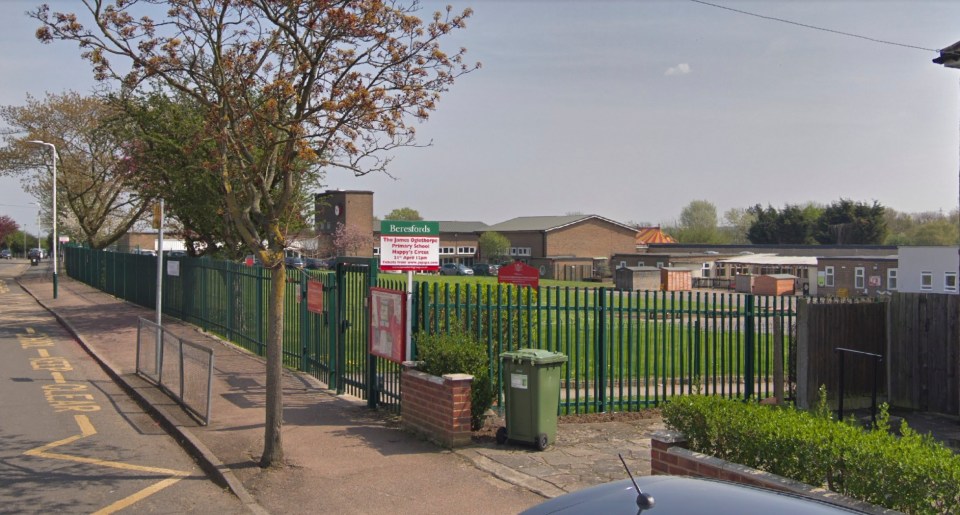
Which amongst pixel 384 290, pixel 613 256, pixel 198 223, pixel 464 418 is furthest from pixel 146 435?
pixel 613 256

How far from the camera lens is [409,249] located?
1064 centimetres

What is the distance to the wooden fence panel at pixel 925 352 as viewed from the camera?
11414 millimetres

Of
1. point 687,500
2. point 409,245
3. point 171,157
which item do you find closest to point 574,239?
point 171,157

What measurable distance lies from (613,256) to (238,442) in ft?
245

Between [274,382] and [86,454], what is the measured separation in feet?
8.85

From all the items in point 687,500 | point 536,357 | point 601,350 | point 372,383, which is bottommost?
point 372,383

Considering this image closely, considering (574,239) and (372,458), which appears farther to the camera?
(574,239)

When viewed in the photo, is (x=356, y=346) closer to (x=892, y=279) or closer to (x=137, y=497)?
(x=137, y=497)

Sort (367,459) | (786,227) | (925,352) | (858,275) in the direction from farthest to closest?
(786,227) < (858,275) < (925,352) < (367,459)

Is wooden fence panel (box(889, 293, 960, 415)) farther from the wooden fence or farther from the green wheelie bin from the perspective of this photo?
the green wheelie bin

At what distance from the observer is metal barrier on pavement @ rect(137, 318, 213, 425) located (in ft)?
35.6

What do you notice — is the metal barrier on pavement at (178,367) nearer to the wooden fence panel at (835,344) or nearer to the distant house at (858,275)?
the wooden fence panel at (835,344)

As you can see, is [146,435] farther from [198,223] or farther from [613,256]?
[613,256]

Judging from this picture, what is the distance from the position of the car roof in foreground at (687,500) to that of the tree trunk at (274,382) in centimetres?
536
